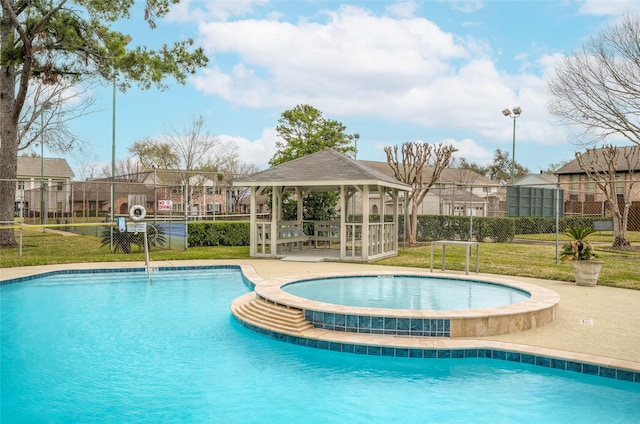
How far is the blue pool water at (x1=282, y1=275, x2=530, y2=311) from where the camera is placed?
25.8ft

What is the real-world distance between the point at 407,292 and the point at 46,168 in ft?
160

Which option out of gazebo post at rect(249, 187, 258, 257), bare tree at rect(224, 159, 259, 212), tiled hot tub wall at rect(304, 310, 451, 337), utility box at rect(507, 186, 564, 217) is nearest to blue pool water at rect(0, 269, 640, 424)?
tiled hot tub wall at rect(304, 310, 451, 337)

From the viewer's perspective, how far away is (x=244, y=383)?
532cm

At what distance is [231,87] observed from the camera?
72.4ft

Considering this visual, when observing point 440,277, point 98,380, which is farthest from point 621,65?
point 98,380

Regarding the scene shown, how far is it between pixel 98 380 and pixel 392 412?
3150mm

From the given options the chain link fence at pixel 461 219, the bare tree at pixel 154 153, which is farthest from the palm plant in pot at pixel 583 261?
the bare tree at pixel 154 153

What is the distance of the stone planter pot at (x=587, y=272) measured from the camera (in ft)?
→ 33.9

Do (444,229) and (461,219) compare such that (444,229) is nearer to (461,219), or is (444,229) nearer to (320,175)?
(461,219)

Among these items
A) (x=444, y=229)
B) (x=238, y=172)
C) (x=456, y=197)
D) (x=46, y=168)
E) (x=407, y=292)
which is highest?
(x=46, y=168)

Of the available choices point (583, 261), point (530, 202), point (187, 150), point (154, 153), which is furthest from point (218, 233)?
point (154, 153)

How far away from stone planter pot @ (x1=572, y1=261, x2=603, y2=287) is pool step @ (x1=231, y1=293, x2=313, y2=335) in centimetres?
662

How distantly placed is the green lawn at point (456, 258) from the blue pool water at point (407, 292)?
2.80 m

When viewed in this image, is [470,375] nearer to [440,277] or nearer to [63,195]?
[440,277]
